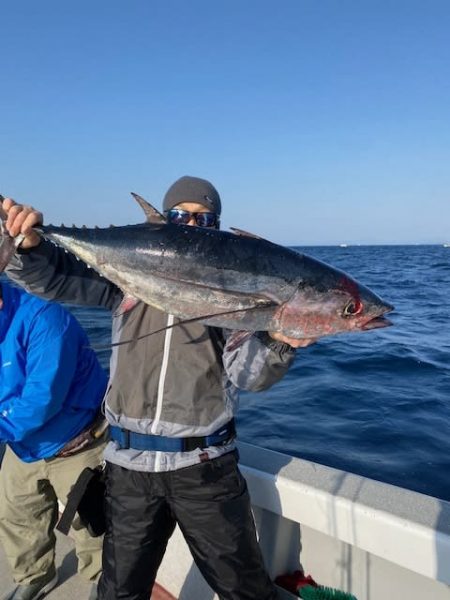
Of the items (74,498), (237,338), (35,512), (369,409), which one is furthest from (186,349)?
(369,409)

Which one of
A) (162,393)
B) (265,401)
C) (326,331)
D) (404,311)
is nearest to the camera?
(326,331)

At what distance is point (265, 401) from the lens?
7.95 metres

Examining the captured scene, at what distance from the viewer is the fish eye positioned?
8.02 feet

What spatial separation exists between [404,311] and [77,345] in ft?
48.5

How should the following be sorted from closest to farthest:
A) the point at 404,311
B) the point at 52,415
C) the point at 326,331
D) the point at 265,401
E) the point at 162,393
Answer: the point at 326,331 → the point at 162,393 → the point at 52,415 → the point at 265,401 → the point at 404,311

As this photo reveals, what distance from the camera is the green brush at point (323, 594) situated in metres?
3.12

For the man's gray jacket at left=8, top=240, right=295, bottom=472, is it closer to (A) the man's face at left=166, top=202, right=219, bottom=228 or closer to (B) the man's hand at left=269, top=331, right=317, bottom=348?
(B) the man's hand at left=269, top=331, right=317, bottom=348

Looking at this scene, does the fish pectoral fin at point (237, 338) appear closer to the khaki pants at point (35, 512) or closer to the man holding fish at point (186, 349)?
the man holding fish at point (186, 349)

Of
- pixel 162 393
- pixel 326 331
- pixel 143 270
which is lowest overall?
pixel 162 393

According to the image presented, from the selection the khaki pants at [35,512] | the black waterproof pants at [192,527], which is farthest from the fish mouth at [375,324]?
the khaki pants at [35,512]

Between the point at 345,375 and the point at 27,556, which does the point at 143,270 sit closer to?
the point at 27,556

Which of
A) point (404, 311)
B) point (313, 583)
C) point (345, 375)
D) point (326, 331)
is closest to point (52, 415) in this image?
point (326, 331)

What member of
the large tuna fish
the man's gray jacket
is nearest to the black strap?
the man's gray jacket

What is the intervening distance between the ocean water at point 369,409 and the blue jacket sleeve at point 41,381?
363 centimetres
